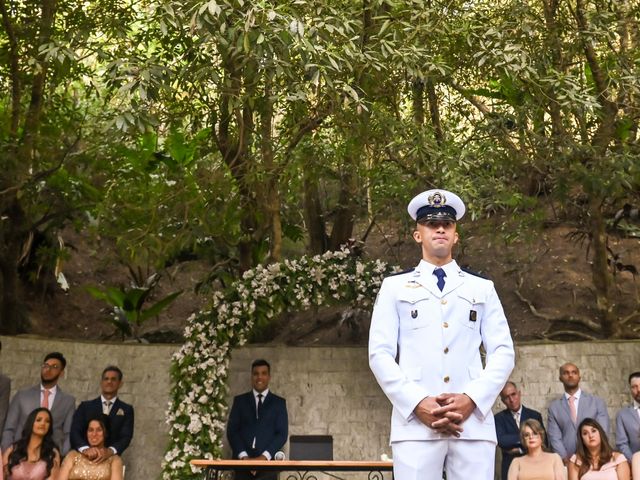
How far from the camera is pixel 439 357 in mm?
3562

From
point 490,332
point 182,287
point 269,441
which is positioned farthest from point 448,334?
point 182,287

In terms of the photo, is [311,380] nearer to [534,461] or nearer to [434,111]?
[534,461]

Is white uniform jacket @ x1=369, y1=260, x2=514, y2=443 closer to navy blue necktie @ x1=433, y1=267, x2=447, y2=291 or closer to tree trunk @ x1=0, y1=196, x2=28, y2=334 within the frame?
navy blue necktie @ x1=433, y1=267, x2=447, y2=291

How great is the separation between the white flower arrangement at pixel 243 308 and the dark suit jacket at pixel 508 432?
5.30 feet

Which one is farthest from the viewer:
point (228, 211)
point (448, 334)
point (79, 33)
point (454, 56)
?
point (228, 211)

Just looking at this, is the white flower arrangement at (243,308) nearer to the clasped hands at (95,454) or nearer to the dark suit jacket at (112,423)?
the dark suit jacket at (112,423)

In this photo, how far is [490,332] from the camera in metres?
3.66

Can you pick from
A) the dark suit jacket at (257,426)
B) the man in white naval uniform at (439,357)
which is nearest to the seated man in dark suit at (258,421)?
the dark suit jacket at (257,426)

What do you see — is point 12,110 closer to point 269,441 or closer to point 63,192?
point 63,192

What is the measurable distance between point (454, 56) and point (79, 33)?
3.22 m

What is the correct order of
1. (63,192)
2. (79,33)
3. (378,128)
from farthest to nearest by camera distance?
(63,192), (378,128), (79,33)

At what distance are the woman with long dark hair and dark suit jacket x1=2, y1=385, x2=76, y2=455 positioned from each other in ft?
1.83

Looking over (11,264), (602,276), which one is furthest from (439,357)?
(11,264)

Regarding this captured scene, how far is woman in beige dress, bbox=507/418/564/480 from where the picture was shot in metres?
7.59
